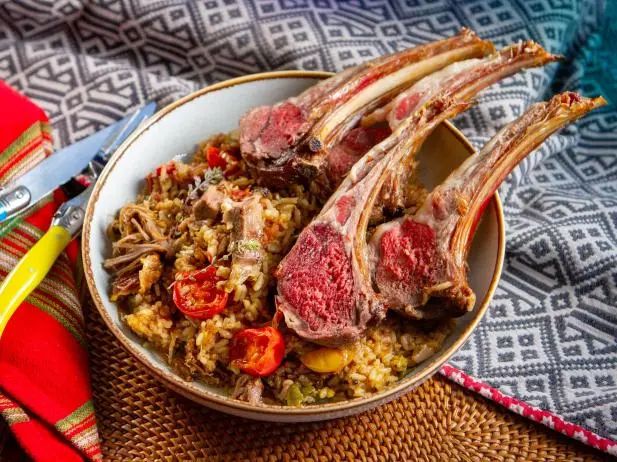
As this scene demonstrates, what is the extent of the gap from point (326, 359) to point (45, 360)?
1.26 meters

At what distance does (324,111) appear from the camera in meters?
3.14

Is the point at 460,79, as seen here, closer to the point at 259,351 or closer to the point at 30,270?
the point at 259,351

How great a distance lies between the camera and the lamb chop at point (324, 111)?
3.00 metres

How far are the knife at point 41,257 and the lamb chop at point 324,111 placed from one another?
873 mm

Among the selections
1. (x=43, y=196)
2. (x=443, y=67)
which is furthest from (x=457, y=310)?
(x=43, y=196)

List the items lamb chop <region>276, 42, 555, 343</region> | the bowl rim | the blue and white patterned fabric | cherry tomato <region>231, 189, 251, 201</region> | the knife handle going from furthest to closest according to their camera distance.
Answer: the blue and white patterned fabric < cherry tomato <region>231, 189, 251, 201</region> < the knife handle < lamb chop <region>276, 42, 555, 343</region> < the bowl rim

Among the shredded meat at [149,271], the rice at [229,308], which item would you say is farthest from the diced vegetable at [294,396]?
the shredded meat at [149,271]

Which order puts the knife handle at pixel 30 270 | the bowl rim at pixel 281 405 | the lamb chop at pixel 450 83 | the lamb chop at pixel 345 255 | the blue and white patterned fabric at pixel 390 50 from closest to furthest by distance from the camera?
the bowl rim at pixel 281 405 < the lamb chop at pixel 345 255 < the knife handle at pixel 30 270 < the lamb chop at pixel 450 83 < the blue and white patterned fabric at pixel 390 50

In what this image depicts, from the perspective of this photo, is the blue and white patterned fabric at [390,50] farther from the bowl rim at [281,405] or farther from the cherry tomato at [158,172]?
the cherry tomato at [158,172]

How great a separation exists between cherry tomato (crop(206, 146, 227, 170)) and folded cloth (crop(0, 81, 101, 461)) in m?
0.85

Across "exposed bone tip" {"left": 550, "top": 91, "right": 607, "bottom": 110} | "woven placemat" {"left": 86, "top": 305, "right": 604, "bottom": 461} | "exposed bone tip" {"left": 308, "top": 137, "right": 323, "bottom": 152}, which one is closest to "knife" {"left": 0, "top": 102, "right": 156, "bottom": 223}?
"woven placemat" {"left": 86, "top": 305, "right": 604, "bottom": 461}

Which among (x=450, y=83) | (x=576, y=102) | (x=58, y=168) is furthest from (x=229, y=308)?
(x=576, y=102)

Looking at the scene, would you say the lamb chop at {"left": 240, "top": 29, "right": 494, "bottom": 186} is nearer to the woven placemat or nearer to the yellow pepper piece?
the yellow pepper piece

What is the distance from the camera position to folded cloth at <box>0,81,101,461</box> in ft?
9.23
